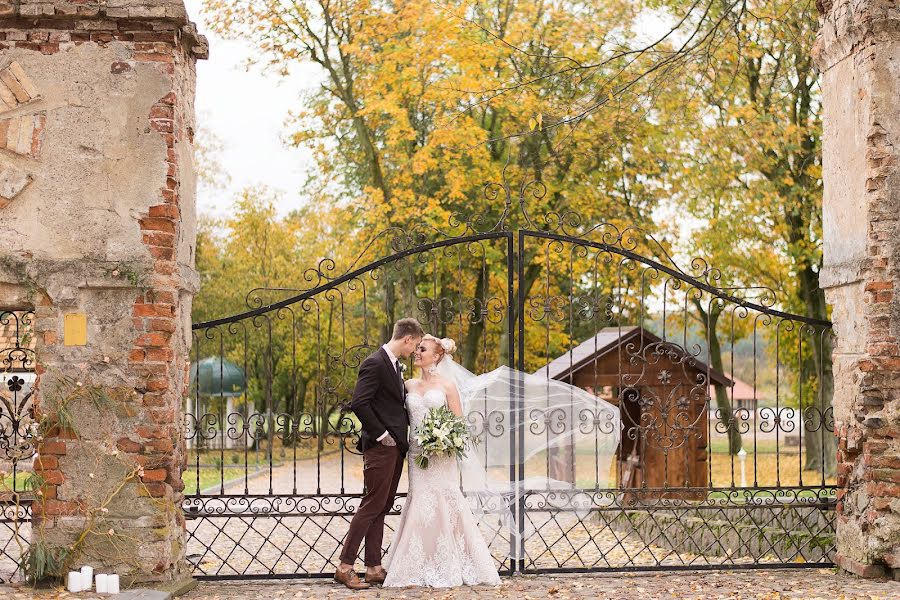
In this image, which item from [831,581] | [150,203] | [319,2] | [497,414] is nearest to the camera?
[150,203]

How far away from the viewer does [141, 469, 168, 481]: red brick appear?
7.12 metres

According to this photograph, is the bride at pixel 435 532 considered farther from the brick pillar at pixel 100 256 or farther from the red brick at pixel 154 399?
the red brick at pixel 154 399

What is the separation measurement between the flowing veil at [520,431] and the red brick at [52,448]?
2865mm

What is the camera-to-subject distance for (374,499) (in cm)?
752

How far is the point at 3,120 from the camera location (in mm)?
7238

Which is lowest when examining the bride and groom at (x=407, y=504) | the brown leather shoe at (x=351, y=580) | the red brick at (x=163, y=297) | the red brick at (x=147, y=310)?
the brown leather shoe at (x=351, y=580)

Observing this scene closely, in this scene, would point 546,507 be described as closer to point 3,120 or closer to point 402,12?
point 3,120

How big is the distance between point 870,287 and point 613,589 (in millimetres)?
3083

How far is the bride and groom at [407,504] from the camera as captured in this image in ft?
24.6

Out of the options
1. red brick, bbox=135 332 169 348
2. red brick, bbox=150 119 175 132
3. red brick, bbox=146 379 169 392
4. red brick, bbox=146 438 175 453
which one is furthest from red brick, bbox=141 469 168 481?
red brick, bbox=150 119 175 132


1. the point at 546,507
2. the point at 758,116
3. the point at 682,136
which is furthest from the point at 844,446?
the point at 682,136

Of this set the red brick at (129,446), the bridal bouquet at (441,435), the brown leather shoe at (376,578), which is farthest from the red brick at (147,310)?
the brown leather shoe at (376,578)

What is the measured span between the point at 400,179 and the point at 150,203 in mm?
11837

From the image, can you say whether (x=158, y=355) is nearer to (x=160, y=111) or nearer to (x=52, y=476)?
(x=52, y=476)
